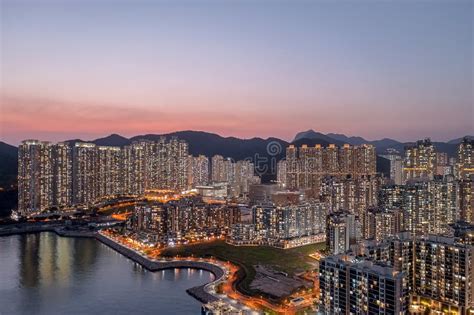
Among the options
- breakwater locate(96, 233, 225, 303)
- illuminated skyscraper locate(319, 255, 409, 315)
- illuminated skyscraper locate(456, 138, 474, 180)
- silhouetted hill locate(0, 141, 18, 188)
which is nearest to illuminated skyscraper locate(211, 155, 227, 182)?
silhouetted hill locate(0, 141, 18, 188)

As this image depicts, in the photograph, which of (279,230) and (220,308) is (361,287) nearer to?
(220,308)

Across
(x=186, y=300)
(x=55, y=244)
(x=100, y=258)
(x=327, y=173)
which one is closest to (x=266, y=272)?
(x=186, y=300)

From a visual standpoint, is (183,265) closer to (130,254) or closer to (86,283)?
(130,254)

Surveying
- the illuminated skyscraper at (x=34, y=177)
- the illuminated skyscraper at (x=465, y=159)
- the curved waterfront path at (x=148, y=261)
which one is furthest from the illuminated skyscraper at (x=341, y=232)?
the illuminated skyscraper at (x=34, y=177)

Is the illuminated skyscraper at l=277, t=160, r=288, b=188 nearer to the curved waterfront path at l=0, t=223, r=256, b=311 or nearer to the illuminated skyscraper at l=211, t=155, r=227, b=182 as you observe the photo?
the illuminated skyscraper at l=211, t=155, r=227, b=182

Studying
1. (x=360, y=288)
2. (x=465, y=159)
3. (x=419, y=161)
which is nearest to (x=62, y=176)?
(x=360, y=288)
